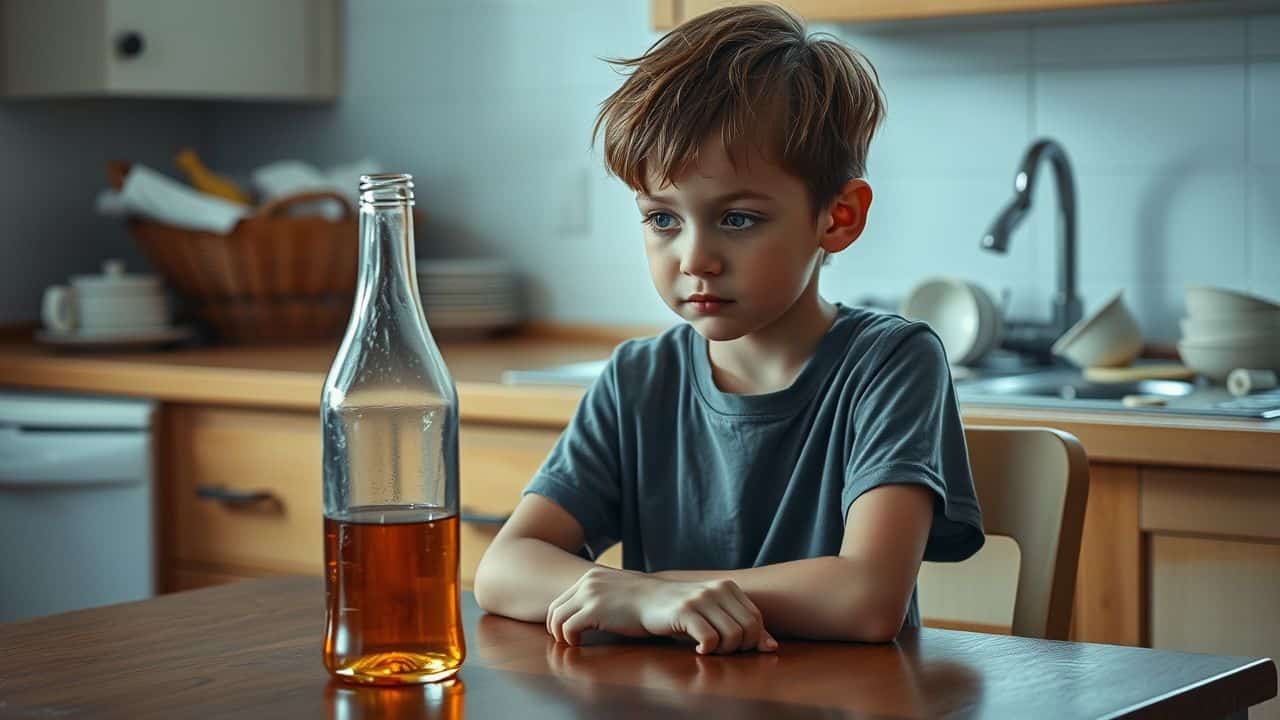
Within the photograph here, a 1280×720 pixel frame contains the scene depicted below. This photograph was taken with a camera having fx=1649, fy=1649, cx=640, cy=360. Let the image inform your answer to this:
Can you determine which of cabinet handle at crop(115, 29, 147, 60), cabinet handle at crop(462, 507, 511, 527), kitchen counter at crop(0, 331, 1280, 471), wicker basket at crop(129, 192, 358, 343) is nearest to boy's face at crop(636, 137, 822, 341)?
kitchen counter at crop(0, 331, 1280, 471)

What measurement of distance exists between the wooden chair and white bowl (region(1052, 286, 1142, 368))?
876 millimetres

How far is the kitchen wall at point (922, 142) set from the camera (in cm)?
228

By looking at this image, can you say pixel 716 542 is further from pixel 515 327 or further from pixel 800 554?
pixel 515 327

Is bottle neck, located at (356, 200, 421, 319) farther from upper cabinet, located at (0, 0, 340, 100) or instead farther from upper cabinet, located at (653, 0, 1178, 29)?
upper cabinet, located at (0, 0, 340, 100)

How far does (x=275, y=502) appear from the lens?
2.34m

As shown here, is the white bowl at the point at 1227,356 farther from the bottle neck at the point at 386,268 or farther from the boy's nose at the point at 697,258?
the bottle neck at the point at 386,268

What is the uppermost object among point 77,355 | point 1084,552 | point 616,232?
point 616,232

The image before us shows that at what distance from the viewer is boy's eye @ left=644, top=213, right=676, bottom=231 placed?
1216mm

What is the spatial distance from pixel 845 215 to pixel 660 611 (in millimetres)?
415

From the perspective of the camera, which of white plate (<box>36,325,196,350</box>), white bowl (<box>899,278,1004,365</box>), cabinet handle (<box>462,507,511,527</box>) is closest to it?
cabinet handle (<box>462,507,511,527</box>)

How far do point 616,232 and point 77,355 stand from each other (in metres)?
0.91

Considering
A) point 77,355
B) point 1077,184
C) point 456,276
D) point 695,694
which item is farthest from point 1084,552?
point 77,355

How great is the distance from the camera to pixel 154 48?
285cm

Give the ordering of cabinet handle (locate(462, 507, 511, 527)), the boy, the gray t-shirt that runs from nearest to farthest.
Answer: the boy, the gray t-shirt, cabinet handle (locate(462, 507, 511, 527))
